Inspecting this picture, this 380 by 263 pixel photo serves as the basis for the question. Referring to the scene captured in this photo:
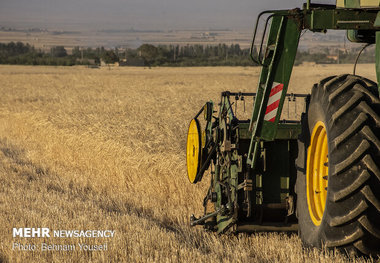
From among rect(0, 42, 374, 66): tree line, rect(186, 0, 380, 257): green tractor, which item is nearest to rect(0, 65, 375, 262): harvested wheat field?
rect(186, 0, 380, 257): green tractor

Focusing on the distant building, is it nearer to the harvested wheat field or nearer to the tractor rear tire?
the harvested wheat field

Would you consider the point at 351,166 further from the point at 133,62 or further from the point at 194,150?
the point at 133,62

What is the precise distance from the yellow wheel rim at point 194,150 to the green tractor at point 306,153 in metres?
0.01

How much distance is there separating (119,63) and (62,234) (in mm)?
75116

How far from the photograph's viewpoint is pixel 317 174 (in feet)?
13.3

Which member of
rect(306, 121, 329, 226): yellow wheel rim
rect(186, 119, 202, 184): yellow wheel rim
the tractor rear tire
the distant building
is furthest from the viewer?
the distant building

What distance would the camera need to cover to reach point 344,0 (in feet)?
12.9

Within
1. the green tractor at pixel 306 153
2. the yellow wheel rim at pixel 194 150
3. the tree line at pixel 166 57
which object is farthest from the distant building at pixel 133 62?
the green tractor at pixel 306 153

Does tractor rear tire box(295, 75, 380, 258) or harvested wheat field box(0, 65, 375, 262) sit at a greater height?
tractor rear tire box(295, 75, 380, 258)

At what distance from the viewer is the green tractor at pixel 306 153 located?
10.8 ft

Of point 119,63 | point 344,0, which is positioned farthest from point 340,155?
point 119,63

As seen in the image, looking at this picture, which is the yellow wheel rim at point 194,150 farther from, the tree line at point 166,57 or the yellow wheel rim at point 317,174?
the tree line at point 166,57

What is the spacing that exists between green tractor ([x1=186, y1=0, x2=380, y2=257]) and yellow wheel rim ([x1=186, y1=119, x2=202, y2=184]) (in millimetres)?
12

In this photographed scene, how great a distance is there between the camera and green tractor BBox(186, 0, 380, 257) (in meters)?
3.30
